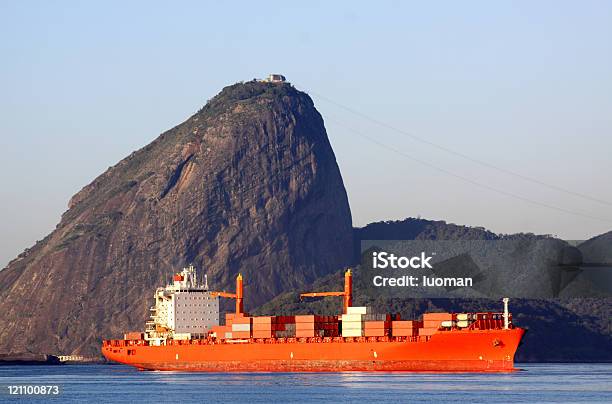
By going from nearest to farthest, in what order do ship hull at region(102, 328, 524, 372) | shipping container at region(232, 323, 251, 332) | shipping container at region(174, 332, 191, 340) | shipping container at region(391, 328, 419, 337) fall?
ship hull at region(102, 328, 524, 372) → shipping container at region(391, 328, 419, 337) → shipping container at region(232, 323, 251, 332) → shipping container at region(174, 332, 191, 340)

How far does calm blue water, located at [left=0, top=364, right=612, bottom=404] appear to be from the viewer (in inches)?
3967

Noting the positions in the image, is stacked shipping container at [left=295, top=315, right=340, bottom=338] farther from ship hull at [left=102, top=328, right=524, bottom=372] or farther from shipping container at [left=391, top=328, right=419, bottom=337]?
shipping container at [left=391, top=328, right=419, bottom=337]

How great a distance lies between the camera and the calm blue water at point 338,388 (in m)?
101

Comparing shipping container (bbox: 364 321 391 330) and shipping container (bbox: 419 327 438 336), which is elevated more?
shipping container (bbox: 364 321 391 330)

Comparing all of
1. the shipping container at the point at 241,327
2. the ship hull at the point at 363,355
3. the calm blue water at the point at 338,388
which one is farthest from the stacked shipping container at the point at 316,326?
the shipping container at the point at 241,327

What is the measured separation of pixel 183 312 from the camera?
155 meters

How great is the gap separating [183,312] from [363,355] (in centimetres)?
2964

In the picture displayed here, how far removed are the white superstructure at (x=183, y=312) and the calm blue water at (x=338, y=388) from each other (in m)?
16.5

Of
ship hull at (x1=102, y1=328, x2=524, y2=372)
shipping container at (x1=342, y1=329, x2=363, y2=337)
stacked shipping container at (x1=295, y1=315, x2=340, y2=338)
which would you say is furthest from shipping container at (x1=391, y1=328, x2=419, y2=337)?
stacked shipping container at (x1=295, y1=315, x2=340, y2=338)

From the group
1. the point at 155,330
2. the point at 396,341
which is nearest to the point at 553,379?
the point at 396,341

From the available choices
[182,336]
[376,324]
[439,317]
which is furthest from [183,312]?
[439,317]

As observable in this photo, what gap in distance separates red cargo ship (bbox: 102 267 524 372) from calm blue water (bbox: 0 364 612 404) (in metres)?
2.43

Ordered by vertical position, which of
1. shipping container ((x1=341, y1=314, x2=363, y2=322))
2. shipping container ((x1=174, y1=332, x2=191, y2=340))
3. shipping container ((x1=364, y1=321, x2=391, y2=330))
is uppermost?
shipping container ((x1=341, y1=314, x2=363, y2=322))

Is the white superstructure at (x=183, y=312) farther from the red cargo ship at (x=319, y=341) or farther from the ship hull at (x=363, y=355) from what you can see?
the ship hull at (x=363, y=355)
